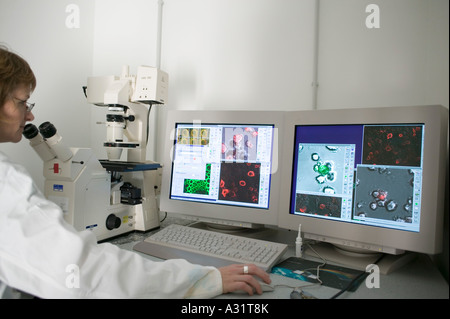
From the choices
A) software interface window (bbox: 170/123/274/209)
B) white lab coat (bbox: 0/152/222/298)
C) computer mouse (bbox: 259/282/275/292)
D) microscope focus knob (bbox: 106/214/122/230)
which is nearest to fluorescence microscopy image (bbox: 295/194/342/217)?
software interface window (bbox: 170/123/274/209)

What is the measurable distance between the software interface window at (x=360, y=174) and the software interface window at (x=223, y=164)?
13 centimetres

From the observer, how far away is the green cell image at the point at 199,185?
3.98ft

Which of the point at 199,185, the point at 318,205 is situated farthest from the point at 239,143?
the point at 318,205

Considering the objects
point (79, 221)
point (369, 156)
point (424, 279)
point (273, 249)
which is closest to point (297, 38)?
point (369, 156)

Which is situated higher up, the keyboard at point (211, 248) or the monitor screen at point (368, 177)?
the monitor screen at point (368, 177)

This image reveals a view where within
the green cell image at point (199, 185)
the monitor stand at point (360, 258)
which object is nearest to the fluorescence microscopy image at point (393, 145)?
the monitor stand at point (360, 258)

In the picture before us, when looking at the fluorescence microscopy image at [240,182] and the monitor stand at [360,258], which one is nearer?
the monitor stand at [360,258]

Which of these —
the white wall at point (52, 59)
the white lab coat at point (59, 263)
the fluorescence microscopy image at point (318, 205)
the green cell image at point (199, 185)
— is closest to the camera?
the white lab coat at point (59, 263)

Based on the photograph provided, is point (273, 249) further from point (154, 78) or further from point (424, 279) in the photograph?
point (154, 78)

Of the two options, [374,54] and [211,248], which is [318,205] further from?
[374,54]

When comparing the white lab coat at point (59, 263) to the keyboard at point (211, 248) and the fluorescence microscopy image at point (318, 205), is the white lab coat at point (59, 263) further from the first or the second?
the fluorescence microscopy image at point (318, 205)

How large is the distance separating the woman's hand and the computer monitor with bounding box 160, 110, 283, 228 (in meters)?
0.32

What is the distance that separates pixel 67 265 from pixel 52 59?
4.80ft

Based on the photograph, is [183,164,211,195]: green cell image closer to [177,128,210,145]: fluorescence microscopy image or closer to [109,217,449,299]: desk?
[177,128,210,145]: fluorescence microscopy image
